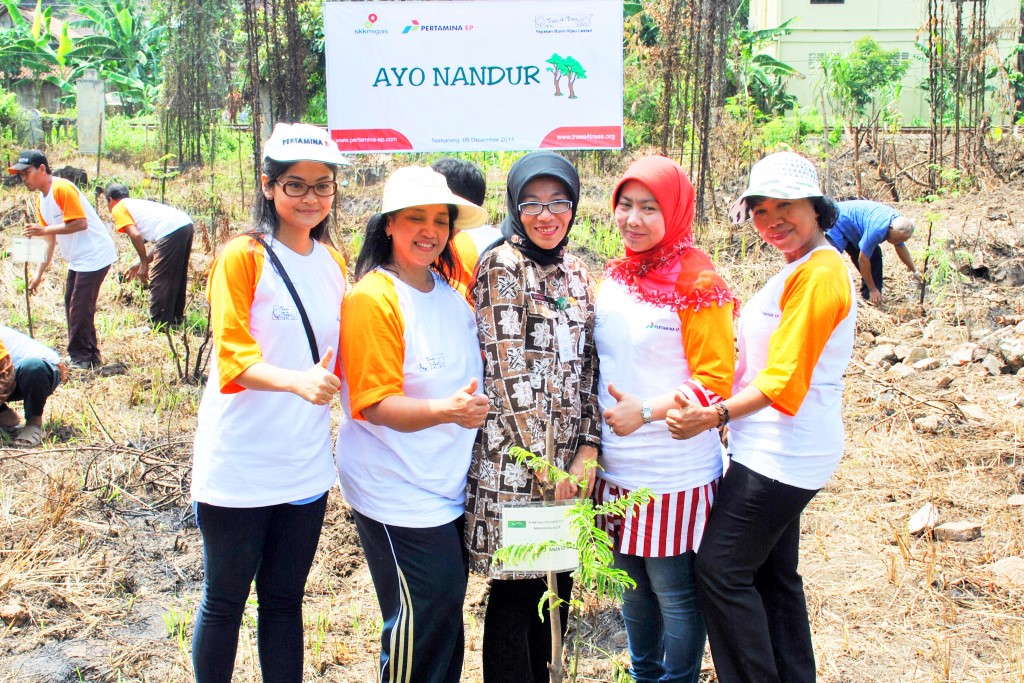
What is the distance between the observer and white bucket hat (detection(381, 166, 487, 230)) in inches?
86.9

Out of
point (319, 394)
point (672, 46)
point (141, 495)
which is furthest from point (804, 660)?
point (672, 46)

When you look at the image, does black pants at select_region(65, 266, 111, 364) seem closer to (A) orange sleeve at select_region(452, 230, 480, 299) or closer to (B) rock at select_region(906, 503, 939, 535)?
(A) orange sleeve at select_region(452, 230, 480, 299)

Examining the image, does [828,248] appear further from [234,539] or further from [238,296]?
[234,539]

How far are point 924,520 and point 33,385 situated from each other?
4.83 metres

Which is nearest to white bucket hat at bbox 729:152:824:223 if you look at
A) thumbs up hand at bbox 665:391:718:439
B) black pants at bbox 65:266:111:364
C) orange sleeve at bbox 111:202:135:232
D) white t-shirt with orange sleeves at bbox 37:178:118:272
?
thumbs up hand at bbox 665:391:718:439

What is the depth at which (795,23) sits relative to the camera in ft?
89.9

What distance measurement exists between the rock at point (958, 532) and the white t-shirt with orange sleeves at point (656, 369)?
2105 mm

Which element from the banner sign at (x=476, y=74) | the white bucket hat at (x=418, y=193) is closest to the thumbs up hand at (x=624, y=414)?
the white bucket hat at (x=418, y=193)

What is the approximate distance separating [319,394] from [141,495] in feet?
9.07

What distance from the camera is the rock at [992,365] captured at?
Result: 6021mm

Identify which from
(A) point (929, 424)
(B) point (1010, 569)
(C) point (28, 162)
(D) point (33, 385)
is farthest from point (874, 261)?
(C) point (28, 162)

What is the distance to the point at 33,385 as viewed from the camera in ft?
16.6

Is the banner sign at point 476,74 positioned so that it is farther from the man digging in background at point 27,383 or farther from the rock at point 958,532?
the rock at point 958,532

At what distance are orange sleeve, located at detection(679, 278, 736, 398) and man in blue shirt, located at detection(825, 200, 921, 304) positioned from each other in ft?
16.5
